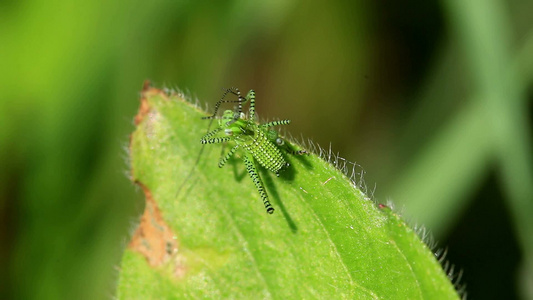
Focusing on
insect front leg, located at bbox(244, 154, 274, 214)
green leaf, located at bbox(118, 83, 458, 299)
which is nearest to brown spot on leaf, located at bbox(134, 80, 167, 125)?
green leaf, located at bbox(118, 83, 458, 299)

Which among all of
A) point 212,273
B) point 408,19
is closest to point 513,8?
point 408,19

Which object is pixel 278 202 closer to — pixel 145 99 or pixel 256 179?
pixel 256 179

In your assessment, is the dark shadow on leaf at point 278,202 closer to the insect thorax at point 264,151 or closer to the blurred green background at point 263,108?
the insect thorax at point 264,151

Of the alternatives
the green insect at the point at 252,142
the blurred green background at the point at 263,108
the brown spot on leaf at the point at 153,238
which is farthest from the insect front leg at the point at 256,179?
the blurred green background at the point at 263,108

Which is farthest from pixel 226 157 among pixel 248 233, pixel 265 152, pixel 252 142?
pixel 248 233

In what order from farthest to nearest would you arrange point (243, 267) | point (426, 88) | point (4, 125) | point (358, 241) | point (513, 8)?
1. point (426, 88)
2. point (513, 8)
3. point (4, 125)
4. point (243, 267)
5. point (358, 241)

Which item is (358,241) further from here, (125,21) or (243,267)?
(125,21)

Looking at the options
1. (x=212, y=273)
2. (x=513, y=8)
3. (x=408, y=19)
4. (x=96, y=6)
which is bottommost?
(x=212, y=273)
